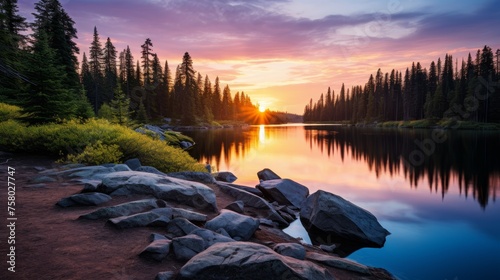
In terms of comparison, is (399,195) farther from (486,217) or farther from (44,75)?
(44,75)

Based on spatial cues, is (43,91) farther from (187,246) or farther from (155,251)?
(187,246)

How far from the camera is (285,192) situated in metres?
11.9

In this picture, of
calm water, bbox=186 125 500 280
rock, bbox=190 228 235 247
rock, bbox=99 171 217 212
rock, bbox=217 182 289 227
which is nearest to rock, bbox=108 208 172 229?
rock, bbox=190 228 235 247

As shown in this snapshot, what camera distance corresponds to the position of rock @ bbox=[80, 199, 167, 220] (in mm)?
5930

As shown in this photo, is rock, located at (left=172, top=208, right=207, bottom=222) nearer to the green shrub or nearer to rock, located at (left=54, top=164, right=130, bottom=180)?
rock, located at (left=54, top=164, right=130, bottom=180)

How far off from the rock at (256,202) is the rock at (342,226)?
100 centimetres

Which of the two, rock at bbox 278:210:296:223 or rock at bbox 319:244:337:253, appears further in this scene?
rock at bbox 278:210:296:223

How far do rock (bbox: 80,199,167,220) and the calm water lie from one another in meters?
4.63

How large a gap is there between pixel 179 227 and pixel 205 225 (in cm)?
79

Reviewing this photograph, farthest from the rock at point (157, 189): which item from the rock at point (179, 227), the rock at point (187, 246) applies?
the rock at point (187, 246)

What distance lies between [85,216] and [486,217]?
1395cm

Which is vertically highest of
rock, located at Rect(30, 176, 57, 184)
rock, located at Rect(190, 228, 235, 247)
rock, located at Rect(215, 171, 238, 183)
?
rock, located at Rect(30, 176, 57, 184)

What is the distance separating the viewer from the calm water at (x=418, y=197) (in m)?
7.78

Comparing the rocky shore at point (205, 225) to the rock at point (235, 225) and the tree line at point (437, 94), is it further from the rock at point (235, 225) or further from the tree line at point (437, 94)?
the tree line at point (437, 94)
